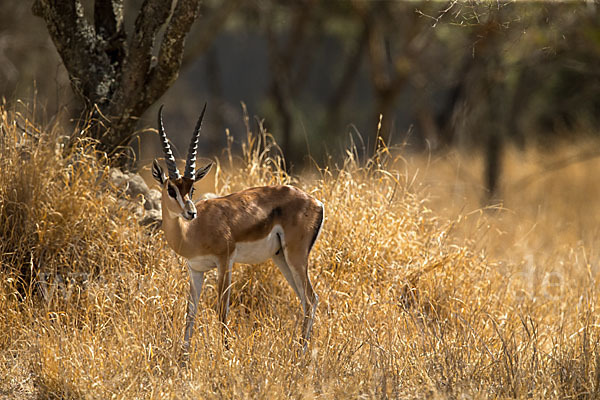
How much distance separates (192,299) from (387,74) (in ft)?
32.5

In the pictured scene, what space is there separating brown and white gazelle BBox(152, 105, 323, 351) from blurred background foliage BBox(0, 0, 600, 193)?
7.61 feet

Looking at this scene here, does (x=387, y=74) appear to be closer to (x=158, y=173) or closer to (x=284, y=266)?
(x=284, y=266)

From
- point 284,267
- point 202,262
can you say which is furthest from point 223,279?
point 284,267

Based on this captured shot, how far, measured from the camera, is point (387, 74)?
521 inches

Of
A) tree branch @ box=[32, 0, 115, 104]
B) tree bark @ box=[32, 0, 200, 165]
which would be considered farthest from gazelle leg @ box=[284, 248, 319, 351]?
tree branch @ box=[32, 0, 115, 104]

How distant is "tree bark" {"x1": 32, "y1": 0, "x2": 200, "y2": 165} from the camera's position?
5.30m

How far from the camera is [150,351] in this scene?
12.4 feet

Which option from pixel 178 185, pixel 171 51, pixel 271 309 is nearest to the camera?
pixel 178 185

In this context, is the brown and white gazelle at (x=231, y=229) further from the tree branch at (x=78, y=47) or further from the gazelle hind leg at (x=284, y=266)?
the tree branch at (x=78, y=47)

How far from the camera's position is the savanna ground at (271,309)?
369cm

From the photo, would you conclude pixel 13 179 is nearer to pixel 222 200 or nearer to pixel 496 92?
pixel 222 200

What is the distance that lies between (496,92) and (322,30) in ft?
14.7

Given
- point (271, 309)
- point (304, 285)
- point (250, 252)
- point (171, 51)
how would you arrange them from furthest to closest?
point (171, 51) < point (271, 309) < point (304, 285) < point (250, 252)

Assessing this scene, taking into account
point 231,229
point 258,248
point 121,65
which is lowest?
point 258,248
